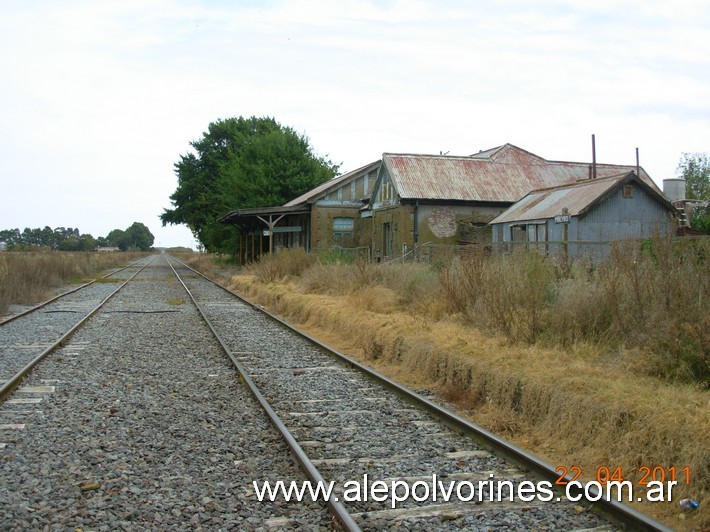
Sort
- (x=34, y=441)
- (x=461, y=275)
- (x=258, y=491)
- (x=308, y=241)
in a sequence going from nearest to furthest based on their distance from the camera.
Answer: (x=258, y=491), (x=34, y=441), (x=461, y=275), (x=308, y=241)

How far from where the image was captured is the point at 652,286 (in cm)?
695

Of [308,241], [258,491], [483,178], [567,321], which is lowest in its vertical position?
[258,491]

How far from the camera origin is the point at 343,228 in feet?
113

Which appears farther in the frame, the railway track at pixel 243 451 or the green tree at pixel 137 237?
the green tree at pixel 137 237

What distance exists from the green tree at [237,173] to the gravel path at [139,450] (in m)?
32.1

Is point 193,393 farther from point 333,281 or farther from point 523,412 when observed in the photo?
point 333,281

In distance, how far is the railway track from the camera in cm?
421

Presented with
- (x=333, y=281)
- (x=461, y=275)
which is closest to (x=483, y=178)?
(x=333, y=281)

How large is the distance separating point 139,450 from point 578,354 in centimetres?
474

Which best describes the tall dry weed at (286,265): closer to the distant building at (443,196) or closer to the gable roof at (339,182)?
the distant building at (443,196)

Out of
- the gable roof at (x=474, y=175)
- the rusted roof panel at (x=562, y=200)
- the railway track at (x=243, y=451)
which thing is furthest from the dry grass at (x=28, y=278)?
the rusted roof panel at (x=562, y=200)

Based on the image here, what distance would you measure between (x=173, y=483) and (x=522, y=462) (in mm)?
2632

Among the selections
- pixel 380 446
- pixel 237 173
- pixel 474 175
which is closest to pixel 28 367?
pixel 380 446

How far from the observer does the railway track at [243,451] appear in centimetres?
421
